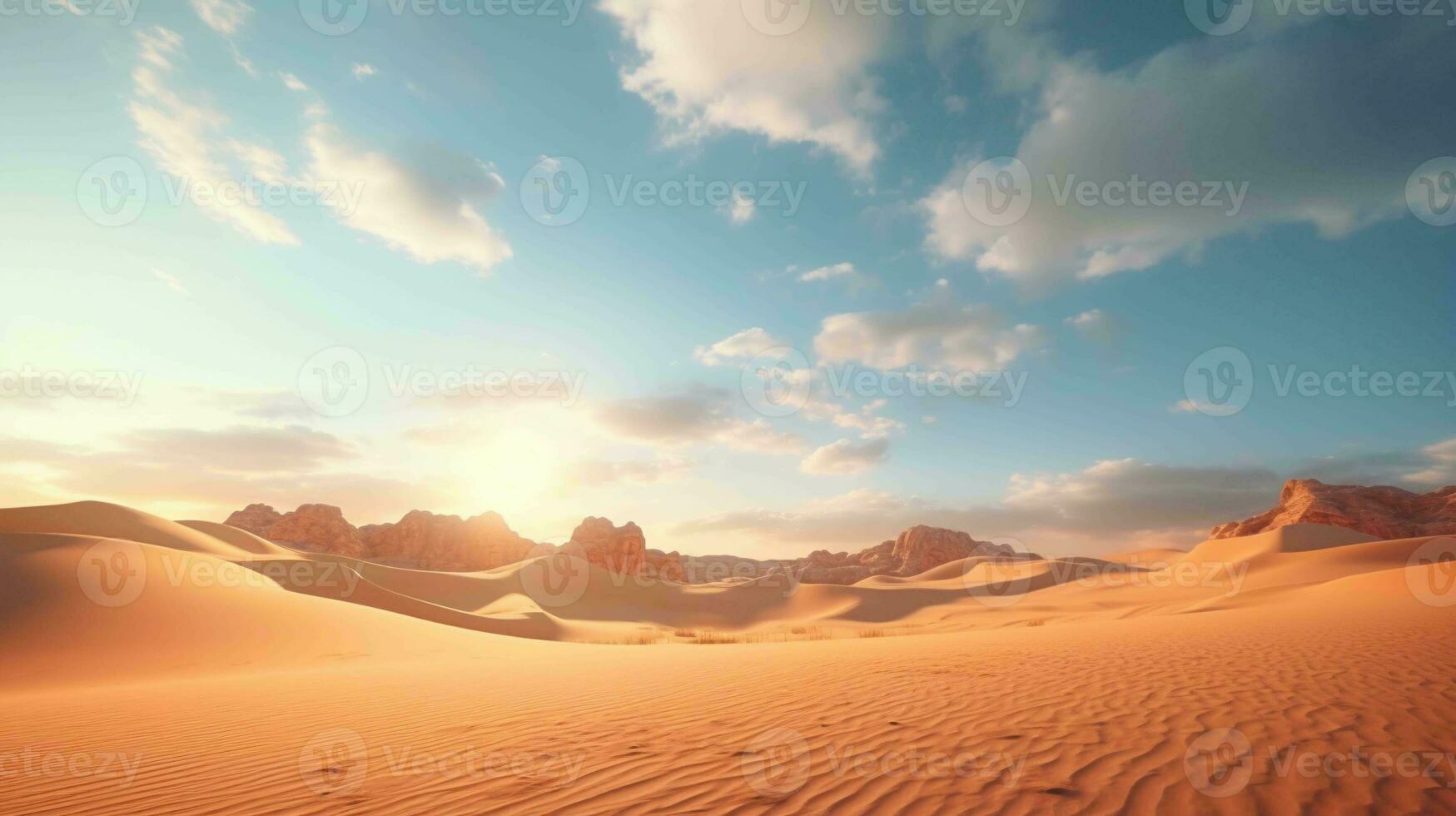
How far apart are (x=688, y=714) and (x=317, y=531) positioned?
274 feet

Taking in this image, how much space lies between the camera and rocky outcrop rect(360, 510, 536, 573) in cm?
7644

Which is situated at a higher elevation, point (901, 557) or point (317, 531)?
point (317, 531)

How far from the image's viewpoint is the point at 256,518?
74.4 m

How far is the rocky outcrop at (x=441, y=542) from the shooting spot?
251 ft

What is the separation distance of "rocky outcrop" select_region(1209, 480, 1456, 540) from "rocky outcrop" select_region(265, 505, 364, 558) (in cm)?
9775

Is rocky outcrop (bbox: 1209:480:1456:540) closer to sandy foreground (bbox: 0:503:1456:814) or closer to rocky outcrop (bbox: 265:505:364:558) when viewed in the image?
sandy foreground (bbox: 0:503:1456:814)

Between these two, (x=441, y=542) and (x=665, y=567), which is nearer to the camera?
(x=665, y=567)

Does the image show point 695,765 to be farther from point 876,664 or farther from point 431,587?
point 431,587

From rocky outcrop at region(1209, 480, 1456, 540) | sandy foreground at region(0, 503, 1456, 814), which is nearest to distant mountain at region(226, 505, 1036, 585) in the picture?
rocky outcrop at region(1209, 480, 1456, 540)

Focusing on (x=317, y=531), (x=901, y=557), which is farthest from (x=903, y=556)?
(x=317, y=531)

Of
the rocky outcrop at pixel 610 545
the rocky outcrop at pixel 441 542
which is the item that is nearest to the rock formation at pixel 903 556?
the rocky outcrop at pixel 610 545

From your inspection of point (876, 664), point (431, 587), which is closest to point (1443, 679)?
point (876, 664)

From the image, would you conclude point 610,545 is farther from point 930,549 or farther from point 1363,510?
point 1363,510

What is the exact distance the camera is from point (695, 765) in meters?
4.57
